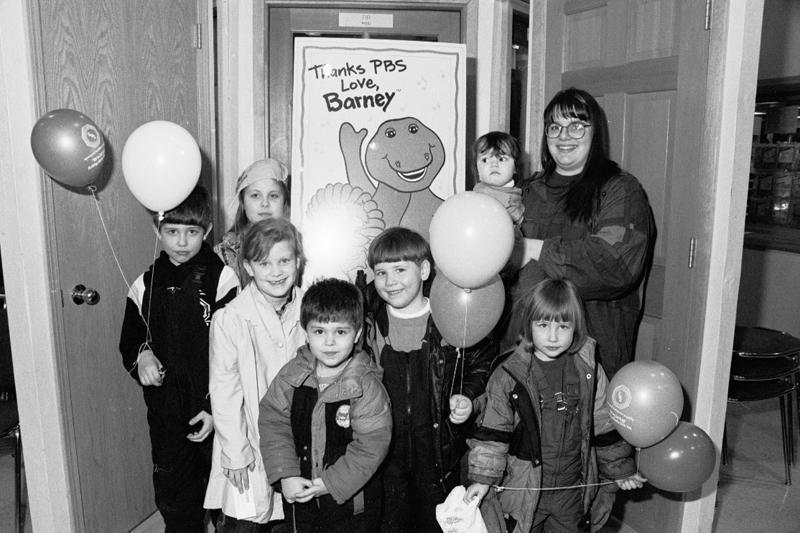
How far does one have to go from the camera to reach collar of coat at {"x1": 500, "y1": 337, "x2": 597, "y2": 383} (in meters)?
1.85

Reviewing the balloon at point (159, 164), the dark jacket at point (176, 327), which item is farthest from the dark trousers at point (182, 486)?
the balloon at point (159, 164)

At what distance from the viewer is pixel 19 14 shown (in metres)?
1.89

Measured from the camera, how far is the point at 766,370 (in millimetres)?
2840

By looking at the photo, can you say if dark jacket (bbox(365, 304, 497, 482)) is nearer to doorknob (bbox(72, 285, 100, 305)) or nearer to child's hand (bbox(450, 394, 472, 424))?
child's hand (bbox(450, 394, 472, 424))

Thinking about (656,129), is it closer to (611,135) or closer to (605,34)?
(611,135)

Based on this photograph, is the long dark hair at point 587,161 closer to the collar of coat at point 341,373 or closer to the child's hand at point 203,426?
the collar of coat at point 341,373

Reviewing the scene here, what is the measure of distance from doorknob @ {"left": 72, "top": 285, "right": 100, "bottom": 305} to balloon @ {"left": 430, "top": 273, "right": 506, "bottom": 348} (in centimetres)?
117

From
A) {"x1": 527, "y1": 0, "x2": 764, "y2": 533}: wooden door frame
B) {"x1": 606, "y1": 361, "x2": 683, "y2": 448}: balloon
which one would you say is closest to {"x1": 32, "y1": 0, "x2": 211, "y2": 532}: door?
{"x1": 606, "y1": 361, "x2": 683, "y2": 448}: balloon

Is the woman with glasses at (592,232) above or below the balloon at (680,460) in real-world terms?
above

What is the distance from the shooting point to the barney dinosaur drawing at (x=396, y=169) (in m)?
2.60

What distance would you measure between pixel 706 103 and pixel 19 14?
81.5 inches

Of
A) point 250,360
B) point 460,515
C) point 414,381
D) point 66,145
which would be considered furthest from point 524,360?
point 66,145

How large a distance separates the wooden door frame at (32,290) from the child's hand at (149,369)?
26 cm

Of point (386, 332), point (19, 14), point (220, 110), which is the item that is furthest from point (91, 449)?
point (220, 110)
